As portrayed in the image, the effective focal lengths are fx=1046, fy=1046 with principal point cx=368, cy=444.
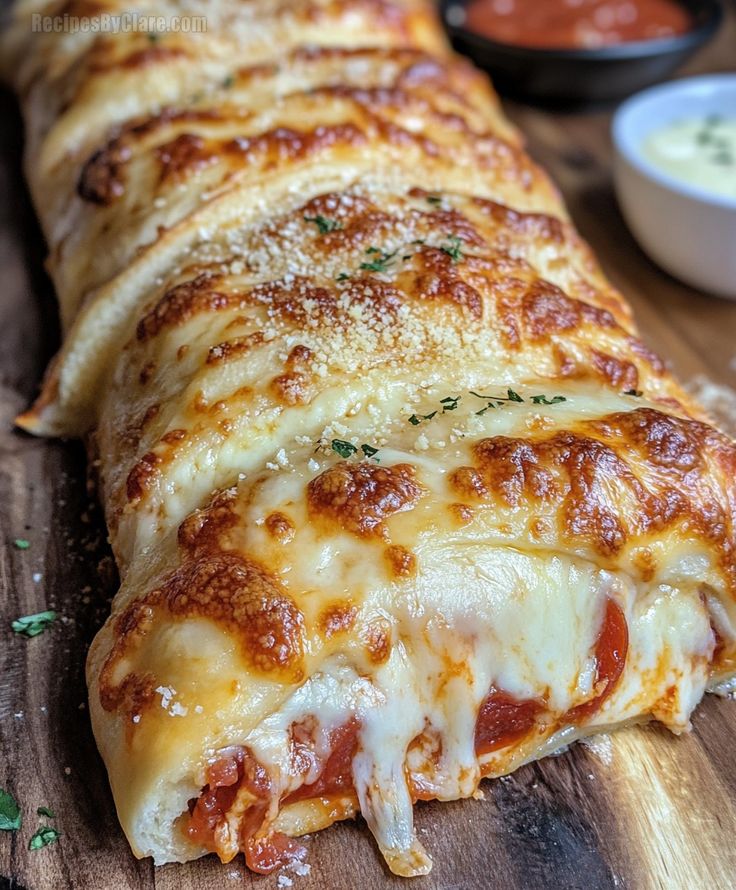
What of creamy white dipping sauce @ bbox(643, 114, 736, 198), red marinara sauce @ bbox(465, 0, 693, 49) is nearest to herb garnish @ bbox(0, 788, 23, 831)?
creamy white dipping sauce @ bbox(643, 114, 736, 198)

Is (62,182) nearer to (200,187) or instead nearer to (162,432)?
(200,187)

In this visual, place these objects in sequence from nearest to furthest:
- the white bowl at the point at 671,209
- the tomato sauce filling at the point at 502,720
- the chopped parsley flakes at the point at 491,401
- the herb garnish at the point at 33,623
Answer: the tomato sauce filling at the point at 502,720
the chopped parsley flakes at the point at 491,401
the herb garnish at the point at 33,623
the white bowl at the point at 671,209

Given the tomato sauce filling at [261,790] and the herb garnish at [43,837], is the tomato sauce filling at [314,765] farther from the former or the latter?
the herb garnish at [43,837]

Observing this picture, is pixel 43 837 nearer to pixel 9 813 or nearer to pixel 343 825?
pixel 9 813

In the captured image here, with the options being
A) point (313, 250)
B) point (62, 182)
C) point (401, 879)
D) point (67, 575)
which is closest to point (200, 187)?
point (313, 250)

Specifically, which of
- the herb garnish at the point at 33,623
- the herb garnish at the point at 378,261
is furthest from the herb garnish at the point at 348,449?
the herb garnish at the point at 33,623

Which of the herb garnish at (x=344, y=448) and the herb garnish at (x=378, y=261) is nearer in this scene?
the herb garnish at (x=344, y=448)

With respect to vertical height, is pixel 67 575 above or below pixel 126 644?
below
